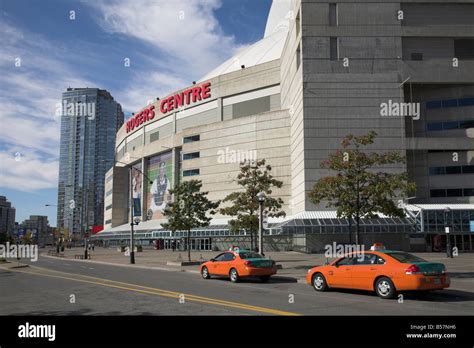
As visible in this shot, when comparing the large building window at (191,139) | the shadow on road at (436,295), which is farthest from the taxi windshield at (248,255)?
the large building window at (191,139)

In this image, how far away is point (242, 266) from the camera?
18203 mm

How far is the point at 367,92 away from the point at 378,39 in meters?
6.30

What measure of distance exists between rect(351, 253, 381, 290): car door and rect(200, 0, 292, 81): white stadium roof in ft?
190

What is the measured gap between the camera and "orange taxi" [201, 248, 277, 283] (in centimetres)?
1811

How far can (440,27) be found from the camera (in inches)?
1964

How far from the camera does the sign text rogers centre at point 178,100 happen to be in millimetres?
70062

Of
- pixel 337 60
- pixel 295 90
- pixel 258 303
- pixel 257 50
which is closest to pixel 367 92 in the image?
pixel 337 60

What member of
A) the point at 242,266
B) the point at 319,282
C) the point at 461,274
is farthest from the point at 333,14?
the point at 319,282

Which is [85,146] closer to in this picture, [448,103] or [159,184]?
[159,184]

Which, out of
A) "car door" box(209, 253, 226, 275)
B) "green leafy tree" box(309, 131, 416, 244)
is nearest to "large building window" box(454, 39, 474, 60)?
"green leafy tree" box(309, 131, 416, 244)

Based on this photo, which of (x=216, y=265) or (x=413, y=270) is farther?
(x=216, y=265)

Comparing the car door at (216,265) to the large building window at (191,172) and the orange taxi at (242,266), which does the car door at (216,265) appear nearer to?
the orange taxi at (242,266)

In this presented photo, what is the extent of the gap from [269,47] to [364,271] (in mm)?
64899

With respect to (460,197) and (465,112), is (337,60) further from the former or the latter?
(460,197)
